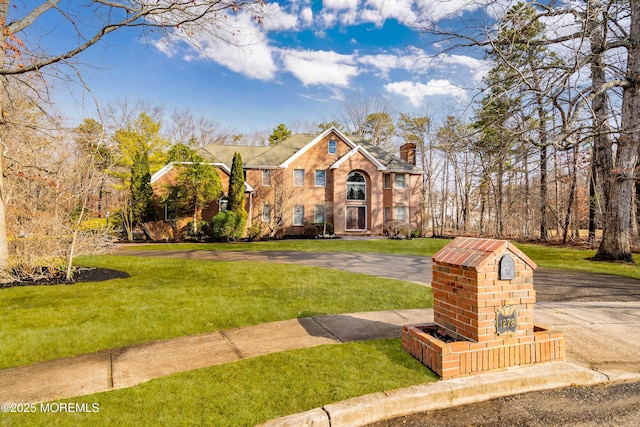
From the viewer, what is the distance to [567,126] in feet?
30.0

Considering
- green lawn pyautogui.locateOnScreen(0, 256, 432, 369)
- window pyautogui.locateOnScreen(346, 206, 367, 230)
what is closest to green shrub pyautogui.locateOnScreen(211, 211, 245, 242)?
window pyautogui.locateOnScreen(346, 206, 367, 230)

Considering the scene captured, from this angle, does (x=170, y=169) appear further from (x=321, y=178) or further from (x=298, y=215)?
(x=321, y=178)

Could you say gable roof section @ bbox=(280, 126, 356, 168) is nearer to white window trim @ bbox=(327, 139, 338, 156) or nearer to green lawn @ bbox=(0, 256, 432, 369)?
A: white window trim @ bbox=(327, 139, 338, 156)

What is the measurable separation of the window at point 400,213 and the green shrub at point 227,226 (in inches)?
515

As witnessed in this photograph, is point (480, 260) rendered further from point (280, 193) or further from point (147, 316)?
point (280, 193)

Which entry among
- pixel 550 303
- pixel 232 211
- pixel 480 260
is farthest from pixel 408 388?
pixel 232 211

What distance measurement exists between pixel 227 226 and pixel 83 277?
13.0m

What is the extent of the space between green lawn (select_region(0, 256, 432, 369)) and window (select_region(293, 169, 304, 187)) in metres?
18.1

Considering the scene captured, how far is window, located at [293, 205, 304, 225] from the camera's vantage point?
2712 centimetres

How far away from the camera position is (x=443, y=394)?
3252mm

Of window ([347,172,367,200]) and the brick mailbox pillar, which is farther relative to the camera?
window ([347,172,367,200])

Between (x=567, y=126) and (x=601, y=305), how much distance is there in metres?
4.93

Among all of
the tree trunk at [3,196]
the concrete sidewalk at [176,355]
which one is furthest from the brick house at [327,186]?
the concrete sidewalk at [176,355]

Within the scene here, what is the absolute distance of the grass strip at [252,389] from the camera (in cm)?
277
